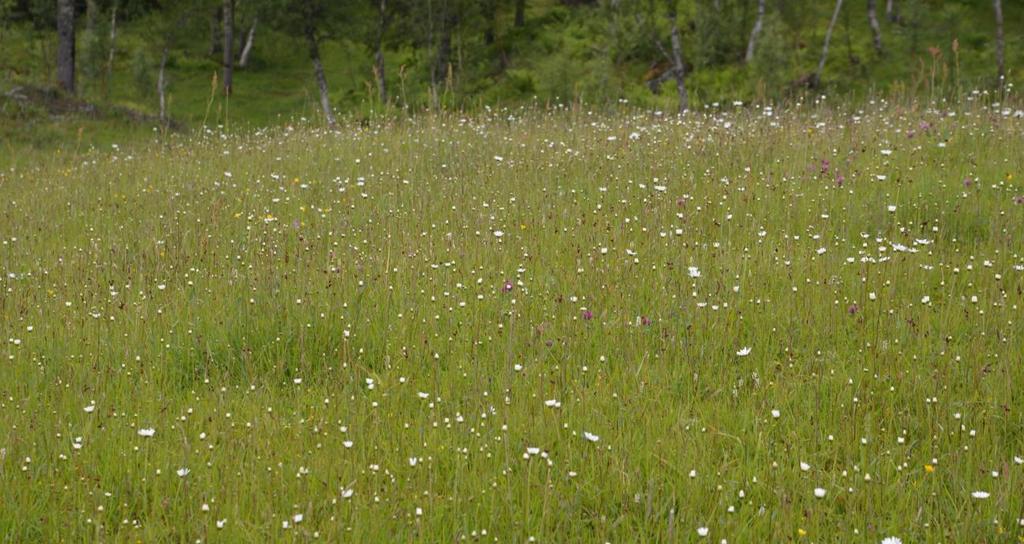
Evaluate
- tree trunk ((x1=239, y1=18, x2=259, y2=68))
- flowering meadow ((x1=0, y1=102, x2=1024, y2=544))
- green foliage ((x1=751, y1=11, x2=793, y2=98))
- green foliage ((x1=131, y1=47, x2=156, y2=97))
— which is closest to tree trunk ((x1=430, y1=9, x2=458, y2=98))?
green foliage ((x1=751, y1=11, x2=793, y2=98))

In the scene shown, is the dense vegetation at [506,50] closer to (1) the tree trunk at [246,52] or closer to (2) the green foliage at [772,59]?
(2) the green foliage at [772,59]

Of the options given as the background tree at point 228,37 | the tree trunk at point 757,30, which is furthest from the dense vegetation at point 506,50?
the tree trunk at point 757,30

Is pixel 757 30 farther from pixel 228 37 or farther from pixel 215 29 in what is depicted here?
pixel 215 29

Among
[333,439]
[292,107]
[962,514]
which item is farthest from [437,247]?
[292,107]

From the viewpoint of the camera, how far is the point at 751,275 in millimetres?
5828

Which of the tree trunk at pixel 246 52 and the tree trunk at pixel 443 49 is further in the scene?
the tree trunk at pixel 246 52

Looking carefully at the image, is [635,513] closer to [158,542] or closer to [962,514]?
[962,514]

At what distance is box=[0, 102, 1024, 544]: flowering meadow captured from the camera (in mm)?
3699

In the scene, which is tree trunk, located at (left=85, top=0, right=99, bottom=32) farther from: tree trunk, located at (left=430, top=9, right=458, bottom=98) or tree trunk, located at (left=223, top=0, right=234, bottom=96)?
tree trunk, located at (left=430, top=9, right=458, bottom=98)

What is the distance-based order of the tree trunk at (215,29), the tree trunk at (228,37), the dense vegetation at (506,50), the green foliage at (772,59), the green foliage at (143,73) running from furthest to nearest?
the tree trunk at (215,29) < the tree trunk at (228,37) < the green foliage at (143,73) < the dense vegetation at (506,50) < the green foliage at (772,59)

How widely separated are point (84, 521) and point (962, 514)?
137 inches

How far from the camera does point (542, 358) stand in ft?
16.0

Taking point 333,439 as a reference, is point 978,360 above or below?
above

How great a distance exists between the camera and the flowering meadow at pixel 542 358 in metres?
3.70
